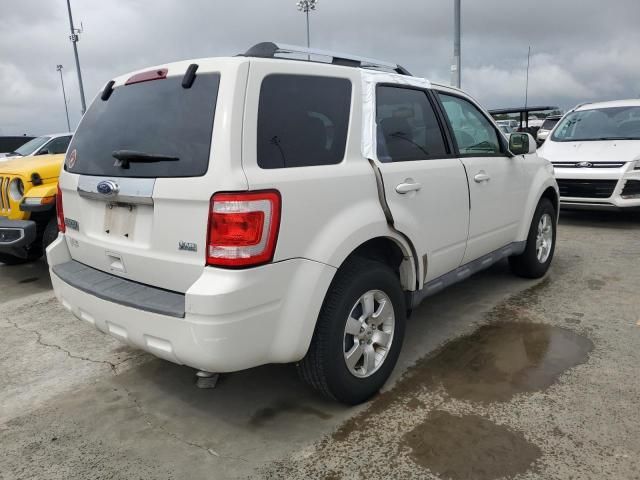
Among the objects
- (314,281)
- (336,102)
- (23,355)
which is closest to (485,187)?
(336,102)

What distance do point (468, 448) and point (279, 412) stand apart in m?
1.02

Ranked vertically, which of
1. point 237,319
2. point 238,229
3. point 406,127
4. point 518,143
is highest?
point 406,127

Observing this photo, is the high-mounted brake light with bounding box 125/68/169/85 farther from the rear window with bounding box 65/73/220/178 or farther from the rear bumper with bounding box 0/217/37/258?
the rear bumper with bounding box 0/217/37/258

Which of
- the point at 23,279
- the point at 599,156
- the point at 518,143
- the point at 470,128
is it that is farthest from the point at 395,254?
the point at 599,156

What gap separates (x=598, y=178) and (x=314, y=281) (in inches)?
247

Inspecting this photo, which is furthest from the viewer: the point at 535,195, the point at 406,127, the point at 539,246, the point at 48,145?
the point at 48,145

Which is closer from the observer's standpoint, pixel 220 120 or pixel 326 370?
pixel 220 120

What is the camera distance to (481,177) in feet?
12.3

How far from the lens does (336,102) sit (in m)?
2.73

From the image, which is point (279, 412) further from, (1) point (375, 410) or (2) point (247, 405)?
(1) point (375, 410)

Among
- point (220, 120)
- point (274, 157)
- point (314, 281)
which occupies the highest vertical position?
point (220, 120)

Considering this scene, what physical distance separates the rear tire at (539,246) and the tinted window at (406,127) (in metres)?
1.77

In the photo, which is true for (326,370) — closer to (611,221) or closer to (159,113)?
(159,113)

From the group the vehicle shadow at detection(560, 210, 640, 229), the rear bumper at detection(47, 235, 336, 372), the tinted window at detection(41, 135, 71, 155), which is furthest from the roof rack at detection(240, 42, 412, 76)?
the tinted window at detection(41, 135, 71, 155)
